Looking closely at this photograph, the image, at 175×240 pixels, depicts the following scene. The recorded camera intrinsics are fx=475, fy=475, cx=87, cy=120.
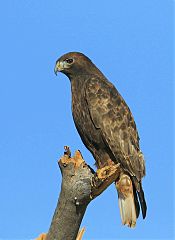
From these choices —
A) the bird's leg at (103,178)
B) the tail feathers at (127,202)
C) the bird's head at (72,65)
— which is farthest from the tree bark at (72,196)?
the bird's head at (72,65)

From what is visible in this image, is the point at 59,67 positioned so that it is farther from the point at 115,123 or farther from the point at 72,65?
the point at 115,123

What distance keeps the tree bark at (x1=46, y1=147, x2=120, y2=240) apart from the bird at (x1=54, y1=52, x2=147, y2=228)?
3.67 feet

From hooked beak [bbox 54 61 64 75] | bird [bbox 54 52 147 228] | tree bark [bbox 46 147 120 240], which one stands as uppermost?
hooked beak [bbox 54 61 64 75]

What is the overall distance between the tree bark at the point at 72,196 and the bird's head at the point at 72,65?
2.15 m

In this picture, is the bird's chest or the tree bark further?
the bird's chest

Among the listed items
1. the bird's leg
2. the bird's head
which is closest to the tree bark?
the bird's leg

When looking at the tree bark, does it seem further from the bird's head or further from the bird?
the bird's head

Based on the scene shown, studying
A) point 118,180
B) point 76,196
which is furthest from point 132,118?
point 76,196

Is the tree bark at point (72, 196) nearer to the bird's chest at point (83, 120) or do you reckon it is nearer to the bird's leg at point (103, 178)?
the bird's leg at point (103, 178)

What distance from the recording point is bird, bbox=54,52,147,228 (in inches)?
284

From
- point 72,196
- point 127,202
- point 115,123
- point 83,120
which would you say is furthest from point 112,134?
point 72,196

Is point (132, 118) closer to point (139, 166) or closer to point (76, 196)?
point (139, 166)

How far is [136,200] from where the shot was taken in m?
7.36

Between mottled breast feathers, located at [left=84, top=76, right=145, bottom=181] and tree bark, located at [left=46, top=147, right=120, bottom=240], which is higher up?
mottled breast feathers, located at [left=84, top=76, right=145, bottom=181]
